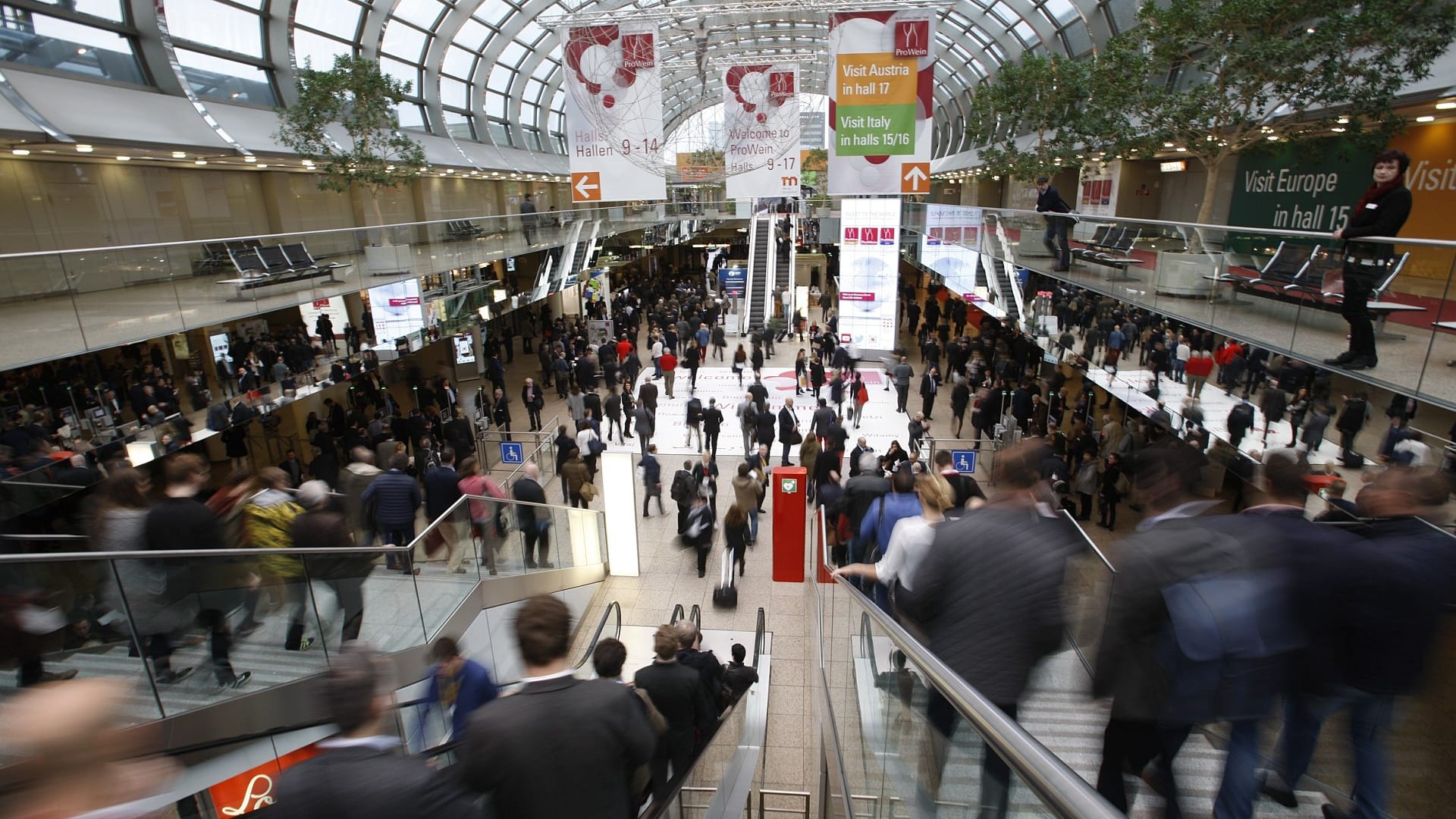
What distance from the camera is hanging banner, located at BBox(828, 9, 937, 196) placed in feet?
42.8

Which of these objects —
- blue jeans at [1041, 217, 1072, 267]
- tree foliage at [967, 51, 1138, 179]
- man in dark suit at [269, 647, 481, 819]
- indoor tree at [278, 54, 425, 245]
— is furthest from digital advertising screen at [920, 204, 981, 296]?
man in dark suit at [269, 647, 481, 819]

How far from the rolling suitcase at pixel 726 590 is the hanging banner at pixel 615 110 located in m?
7.49

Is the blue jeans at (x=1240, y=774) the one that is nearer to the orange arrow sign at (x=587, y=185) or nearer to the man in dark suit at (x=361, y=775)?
the man in dark suit at (x=361, y=775)

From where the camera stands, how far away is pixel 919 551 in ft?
11.4

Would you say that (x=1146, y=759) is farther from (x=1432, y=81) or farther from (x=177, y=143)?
(x=177, y=143)

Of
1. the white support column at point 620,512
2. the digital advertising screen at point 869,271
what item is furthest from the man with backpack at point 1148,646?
the digital advertising screen at point 869,271

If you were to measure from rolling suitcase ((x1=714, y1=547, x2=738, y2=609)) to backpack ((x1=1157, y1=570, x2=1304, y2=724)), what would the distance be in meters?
7.27

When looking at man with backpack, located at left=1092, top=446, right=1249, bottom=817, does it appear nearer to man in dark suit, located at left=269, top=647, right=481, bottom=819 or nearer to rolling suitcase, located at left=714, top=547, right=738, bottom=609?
man in dark suit, located at left=269, top=647, right=481, bottom=819

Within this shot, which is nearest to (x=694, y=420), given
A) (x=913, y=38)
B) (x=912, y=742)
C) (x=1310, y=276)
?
(x=913, y=38)

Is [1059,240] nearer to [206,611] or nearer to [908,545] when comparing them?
[908,545]

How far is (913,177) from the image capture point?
14.2 meters

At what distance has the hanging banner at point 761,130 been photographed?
599 inches

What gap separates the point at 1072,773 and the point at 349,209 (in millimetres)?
27789

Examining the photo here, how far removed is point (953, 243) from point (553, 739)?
72.0 ft
